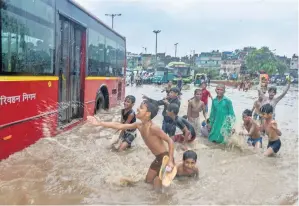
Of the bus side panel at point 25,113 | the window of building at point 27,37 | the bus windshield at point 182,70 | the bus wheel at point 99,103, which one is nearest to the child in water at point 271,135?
the bus side panel at point 25,113

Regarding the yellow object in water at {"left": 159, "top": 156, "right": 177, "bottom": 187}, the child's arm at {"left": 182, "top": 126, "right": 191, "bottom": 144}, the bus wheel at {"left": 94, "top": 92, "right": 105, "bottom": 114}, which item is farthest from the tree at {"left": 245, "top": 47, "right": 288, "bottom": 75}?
the yellow object in water at {"left": 159, "top": 156, "right": 177, "bottom": 187}

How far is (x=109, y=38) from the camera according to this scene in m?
11.1

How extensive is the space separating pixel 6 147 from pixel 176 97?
3987 millimetres

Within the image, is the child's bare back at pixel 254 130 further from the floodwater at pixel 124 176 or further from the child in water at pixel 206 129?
the child in water at pixel 206 129

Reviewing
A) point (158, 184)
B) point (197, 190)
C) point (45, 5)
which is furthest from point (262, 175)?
point (45, 5)

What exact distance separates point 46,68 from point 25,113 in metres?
1.06

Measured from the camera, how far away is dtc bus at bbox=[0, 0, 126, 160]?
5.14 meters

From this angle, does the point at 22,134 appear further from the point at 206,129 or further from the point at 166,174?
the point at 206,129

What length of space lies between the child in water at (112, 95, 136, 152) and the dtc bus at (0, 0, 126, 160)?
53.8 inches

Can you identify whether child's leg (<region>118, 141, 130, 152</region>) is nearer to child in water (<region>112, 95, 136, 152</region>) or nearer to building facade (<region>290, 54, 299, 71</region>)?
child in water (<region>112, 95, 136, 152</region>)

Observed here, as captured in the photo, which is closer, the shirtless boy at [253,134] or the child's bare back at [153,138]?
the child's bare back at [153,138]

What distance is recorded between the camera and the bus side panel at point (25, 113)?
512 centimetres

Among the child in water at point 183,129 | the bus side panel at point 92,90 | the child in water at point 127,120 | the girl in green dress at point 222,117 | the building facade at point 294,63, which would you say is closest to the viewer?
the child in water at point 127,120

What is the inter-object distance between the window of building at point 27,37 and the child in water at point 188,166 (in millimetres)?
2791
